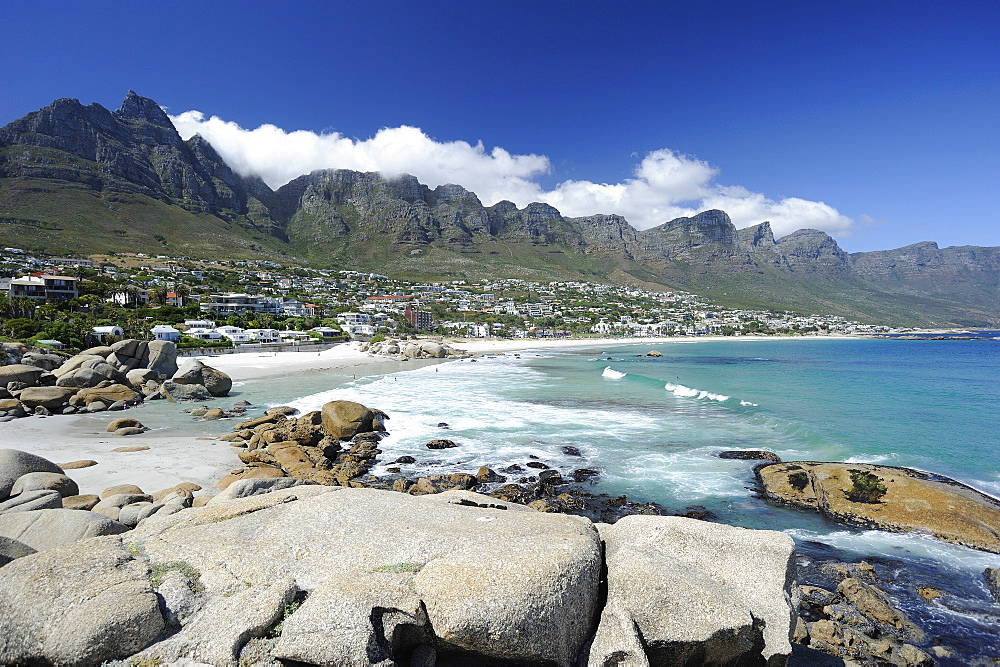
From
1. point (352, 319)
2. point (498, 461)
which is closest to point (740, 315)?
point (352, 319)

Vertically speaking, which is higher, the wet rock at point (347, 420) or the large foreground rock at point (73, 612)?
the large foreground rock at point (73, 612)

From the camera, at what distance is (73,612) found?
172 inches

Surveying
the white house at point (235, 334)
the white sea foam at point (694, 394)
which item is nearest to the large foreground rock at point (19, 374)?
the white house at point (235, 334)

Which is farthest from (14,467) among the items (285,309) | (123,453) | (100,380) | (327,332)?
(285,309)

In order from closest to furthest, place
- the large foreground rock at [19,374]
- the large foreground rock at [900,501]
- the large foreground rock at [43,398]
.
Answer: the large foreground rock at [900,501] → the large foreground rock at [43,398] → the large foreground rock at [19,374]

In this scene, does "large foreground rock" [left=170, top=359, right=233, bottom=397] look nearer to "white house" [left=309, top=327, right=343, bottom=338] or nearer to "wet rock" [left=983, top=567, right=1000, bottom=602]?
"wet rock" [left=983, top=567, right=1000, bottom=602]

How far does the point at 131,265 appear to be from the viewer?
122500 millimetres

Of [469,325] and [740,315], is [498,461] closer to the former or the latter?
[469,325]

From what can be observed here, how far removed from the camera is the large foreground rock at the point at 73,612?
4184 millimetres

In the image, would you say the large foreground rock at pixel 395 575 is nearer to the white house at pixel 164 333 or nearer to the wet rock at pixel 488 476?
the wet rock at pixel 488 476

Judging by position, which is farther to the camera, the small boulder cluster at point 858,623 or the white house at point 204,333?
the white house at point 204,333

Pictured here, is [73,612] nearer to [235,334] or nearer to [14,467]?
[14,467]

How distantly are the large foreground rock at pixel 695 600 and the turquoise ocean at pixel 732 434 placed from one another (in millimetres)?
5027

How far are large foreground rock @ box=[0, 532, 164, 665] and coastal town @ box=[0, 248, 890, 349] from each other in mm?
54225
